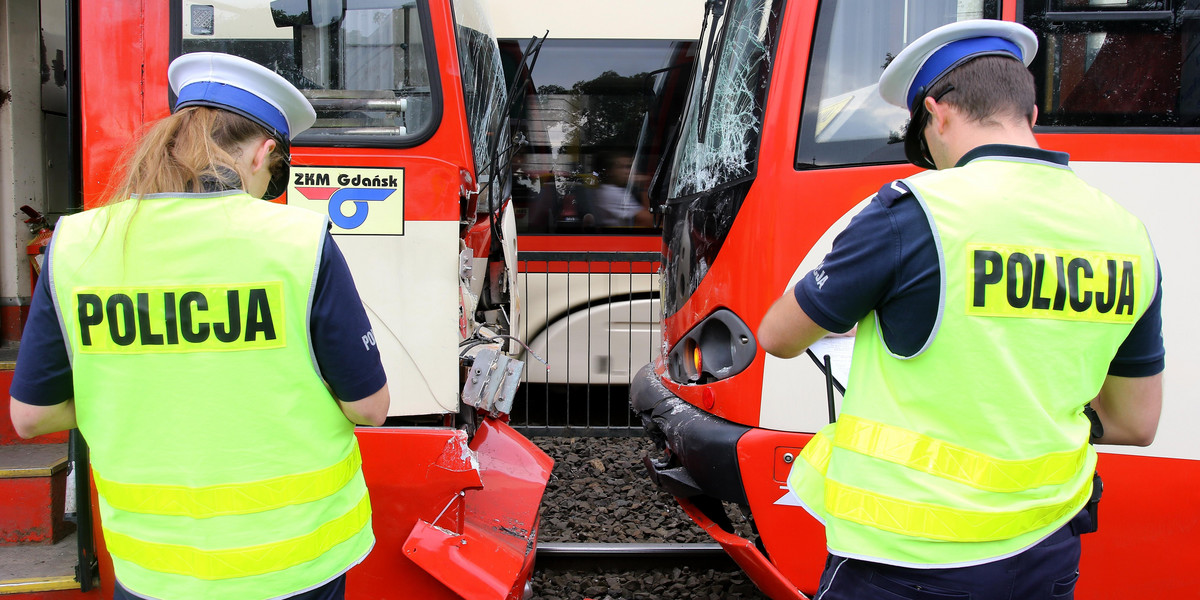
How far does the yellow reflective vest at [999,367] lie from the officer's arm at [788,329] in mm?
146

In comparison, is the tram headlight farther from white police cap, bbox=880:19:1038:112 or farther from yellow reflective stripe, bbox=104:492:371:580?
yellow reflective stripe, bbox=104:492:371:580

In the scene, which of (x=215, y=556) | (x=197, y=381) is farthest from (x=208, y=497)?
(x=197, y=381)

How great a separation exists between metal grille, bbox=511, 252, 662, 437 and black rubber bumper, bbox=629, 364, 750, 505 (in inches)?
103

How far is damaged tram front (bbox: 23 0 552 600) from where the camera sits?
2.52 m

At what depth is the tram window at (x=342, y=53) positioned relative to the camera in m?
2.61

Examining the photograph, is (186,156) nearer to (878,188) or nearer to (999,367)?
(999,367)

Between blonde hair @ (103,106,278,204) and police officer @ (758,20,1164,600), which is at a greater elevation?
blonde hair @ (103,106,278,204)

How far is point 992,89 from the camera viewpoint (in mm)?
1420

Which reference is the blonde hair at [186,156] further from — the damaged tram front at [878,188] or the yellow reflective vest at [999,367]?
the damaged tram front at [878,188]

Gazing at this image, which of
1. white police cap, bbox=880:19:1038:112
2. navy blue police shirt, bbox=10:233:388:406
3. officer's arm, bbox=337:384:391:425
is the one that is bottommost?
officer's arm, bbox=337:384:391:425

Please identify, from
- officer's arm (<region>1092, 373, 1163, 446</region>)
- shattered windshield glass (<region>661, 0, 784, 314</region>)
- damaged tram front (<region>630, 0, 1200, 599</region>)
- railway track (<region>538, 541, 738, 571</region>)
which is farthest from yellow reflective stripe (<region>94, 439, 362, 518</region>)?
railway track (<region>538, 541, 738, 571</region>)

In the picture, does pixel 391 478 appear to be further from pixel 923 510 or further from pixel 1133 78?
pixel 1133 78

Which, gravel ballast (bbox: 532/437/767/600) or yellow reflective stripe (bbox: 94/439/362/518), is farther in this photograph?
gravel ballast (bbox: 532/437/767/600)

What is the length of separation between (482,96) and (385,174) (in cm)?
105
